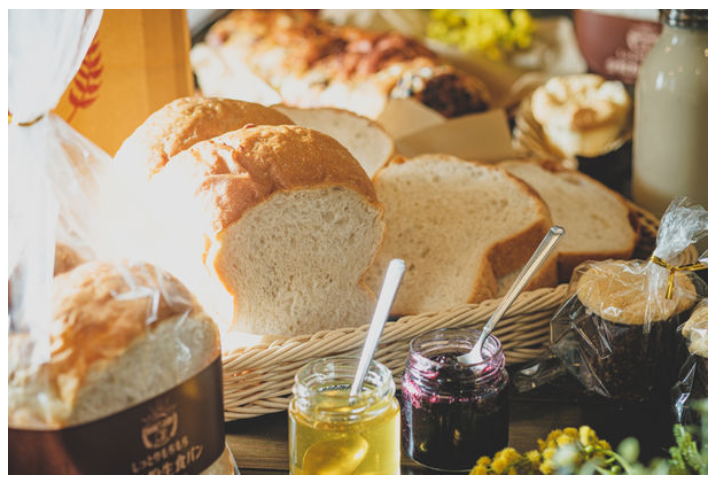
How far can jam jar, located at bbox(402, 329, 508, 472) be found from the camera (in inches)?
46.3

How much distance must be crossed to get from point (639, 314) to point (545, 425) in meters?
0.25

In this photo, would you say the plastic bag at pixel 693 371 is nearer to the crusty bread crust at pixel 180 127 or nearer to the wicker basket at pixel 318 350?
the wicker basket at pixel 318 350

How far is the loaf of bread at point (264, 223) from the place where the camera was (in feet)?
4.36

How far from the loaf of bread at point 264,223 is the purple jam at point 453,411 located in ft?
1.05

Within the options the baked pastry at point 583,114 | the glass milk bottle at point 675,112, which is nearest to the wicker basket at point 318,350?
the glass milk bottle at point 675,112

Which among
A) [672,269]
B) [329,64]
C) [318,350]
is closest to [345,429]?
[318,350]

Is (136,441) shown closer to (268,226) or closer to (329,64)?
(268,226)

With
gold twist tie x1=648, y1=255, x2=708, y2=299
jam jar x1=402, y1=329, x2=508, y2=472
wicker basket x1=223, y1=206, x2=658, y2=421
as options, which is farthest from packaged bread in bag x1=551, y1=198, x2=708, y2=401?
jam jar x1=402, y1=329, x2=508, y2=472

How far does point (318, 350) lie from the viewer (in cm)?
130

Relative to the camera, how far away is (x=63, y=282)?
95cm

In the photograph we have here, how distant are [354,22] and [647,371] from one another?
2.70 metres

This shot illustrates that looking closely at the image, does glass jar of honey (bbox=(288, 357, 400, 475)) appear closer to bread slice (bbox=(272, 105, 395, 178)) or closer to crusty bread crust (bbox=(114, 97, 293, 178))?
crusty bread crust (bbox=(114, 97, 293, 178))

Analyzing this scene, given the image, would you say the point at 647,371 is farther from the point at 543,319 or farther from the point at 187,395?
the point at 187,395
